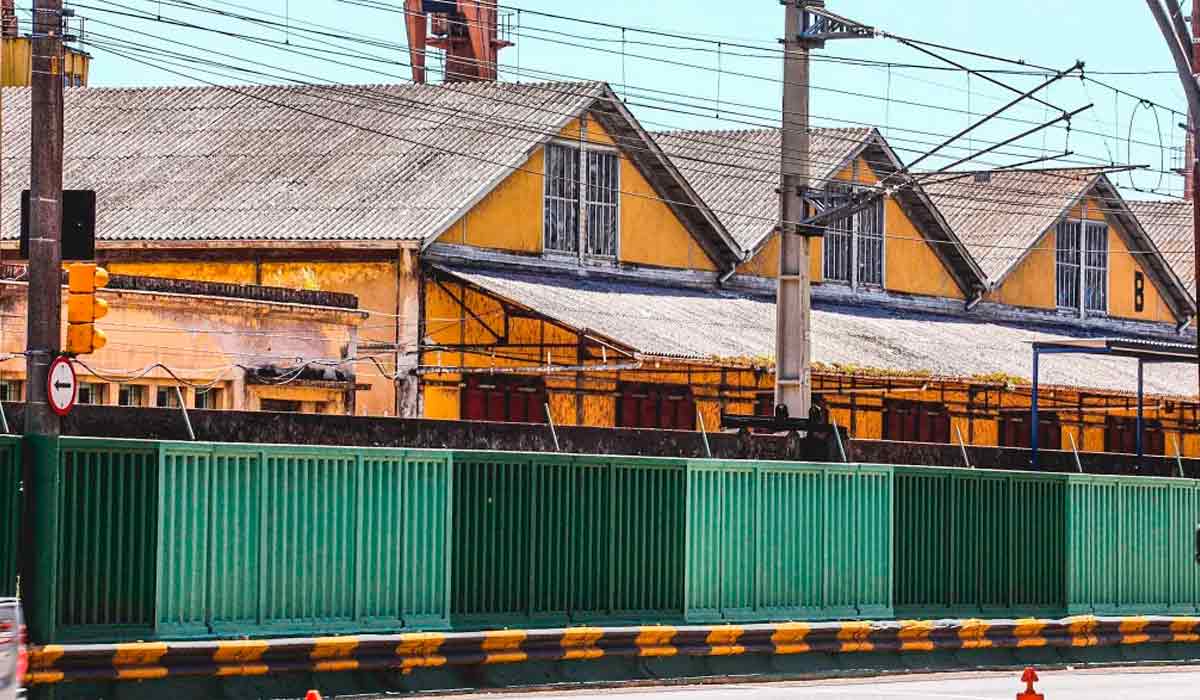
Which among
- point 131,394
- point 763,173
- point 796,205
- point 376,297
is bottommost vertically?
point 131,394

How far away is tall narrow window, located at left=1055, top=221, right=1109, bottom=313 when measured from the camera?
61125 mm

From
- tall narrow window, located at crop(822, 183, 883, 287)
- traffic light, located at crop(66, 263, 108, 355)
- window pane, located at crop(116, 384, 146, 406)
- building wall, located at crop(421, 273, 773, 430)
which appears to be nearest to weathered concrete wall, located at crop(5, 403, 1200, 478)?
traffic light, located at crop(66, 263, 108, 355)

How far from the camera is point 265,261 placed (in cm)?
4416

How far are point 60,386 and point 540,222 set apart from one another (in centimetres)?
2683

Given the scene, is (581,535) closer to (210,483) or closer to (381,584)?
(381,584)

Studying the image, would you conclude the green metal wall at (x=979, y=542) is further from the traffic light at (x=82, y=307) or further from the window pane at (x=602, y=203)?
the window pane at (x=602, y=203)

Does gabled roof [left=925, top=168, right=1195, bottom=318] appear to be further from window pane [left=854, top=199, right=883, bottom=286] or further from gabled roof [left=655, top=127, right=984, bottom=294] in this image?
window pane [left=854, top=199, right=883, bottom=286]

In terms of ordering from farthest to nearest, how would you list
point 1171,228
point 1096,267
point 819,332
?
point 1171,228, point 1096,267, point 819,332

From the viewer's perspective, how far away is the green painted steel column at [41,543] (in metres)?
19.2

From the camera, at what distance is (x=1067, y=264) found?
61.3m

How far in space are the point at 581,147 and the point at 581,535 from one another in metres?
23.2

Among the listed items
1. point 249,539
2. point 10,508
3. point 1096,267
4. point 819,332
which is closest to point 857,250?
point 819,332

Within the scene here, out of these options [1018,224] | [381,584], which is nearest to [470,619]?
[381,584]

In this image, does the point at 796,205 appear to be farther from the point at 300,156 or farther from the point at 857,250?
the point at 857,250
